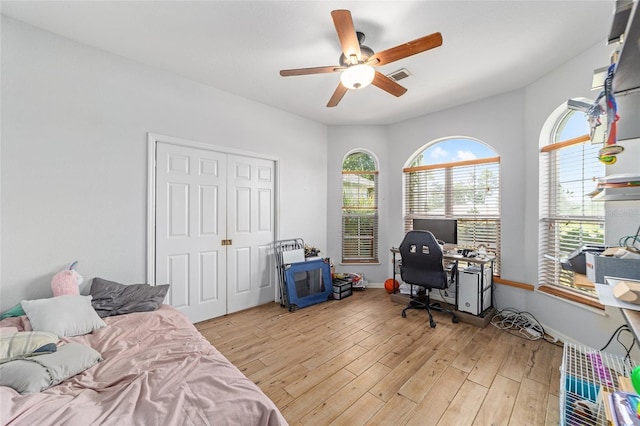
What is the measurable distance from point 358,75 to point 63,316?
2.70 meters

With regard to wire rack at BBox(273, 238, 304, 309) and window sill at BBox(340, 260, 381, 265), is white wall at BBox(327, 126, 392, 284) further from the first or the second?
wire rack at BBox(273, 238, 304, 309)

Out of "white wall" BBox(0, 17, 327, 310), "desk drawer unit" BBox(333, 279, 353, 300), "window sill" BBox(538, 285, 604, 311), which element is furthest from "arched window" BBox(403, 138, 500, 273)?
"white wall" BBox(0, 17, 327, 310)

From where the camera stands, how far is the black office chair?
9.34 ft

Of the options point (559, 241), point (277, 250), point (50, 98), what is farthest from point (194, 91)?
point (559, 241)

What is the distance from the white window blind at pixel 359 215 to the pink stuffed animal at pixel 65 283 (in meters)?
3.37

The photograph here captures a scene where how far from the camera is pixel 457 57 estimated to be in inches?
94.4

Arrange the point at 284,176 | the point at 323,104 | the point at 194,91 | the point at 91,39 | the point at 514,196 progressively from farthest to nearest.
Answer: the point at 284,176 → the point at 323,104 → the point at 514,196 → the point at 194,91 → the point at 91,39

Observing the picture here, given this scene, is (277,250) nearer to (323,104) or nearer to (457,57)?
(323,104)

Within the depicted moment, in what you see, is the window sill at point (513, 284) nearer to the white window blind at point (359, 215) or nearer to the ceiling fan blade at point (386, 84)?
the white window blind at point (359, 215)

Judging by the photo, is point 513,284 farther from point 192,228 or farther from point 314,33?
point 192,228

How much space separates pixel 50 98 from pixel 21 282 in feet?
4.97

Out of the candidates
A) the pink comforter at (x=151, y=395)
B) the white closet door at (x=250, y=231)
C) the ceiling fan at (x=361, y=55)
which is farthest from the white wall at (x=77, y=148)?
the ceiling fan at (x=361, y=55)

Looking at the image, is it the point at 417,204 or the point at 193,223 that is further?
the point at 417,204

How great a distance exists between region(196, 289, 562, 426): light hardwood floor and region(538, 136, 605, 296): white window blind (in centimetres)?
82
